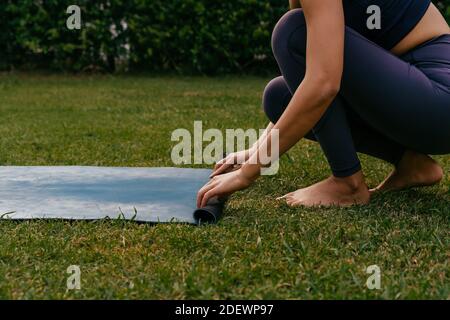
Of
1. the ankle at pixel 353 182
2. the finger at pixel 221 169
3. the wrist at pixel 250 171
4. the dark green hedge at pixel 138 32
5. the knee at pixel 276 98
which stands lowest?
the dark green hedge at pixel 138 32

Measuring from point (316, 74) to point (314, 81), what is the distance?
0.02 m

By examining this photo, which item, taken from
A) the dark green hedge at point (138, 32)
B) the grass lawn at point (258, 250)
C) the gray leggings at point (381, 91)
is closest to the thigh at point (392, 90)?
the gray leggings at point (381, 91)

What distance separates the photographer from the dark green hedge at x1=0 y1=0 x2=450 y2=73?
6820 mm

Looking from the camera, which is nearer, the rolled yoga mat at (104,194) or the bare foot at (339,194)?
the rolled yoga mat at (104,194)

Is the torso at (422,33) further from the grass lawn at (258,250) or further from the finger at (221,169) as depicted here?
the finger at (221,169)

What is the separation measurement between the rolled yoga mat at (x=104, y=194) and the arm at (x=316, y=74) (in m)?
0.32

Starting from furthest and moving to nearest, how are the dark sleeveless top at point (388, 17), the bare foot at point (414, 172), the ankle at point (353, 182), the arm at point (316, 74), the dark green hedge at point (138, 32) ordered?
the dark green hedge at point (138, 32) → the bare foot at point (414, 172) → the ankle at point (353, 182) → the dark sleeveless top at point (388, 17) → the arm at point (316, 74)

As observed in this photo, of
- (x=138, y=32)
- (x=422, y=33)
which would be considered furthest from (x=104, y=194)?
(x=138, y=32)

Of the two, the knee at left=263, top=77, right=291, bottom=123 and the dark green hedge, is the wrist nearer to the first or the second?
the knee at left=263, top=77, right=291, bottom=123

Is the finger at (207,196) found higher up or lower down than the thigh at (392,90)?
lower down

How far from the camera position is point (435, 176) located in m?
2.43

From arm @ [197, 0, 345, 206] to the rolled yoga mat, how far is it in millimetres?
190

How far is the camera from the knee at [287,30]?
211 cm

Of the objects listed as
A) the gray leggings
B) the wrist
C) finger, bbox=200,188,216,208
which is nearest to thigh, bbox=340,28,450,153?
the gray leggings
